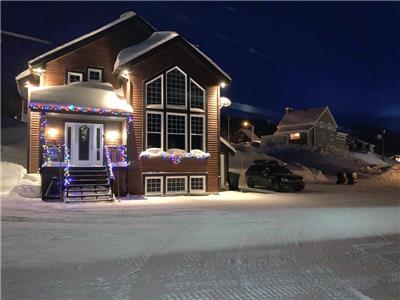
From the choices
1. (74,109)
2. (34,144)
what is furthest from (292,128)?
(74,109)

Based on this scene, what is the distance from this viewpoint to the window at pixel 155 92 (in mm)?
21533

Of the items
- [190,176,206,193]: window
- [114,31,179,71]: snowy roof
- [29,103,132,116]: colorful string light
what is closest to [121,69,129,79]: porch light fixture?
[114,31,179,71]: snowy roof

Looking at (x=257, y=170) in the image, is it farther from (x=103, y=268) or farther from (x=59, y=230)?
(x=103, y=268)

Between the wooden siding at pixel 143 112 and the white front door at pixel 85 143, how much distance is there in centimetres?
177

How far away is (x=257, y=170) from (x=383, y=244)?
18.9 meters

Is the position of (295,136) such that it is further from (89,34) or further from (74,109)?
(74,109)

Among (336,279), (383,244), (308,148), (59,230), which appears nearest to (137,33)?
(59,230)

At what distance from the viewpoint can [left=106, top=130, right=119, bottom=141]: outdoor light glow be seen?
70.2ft

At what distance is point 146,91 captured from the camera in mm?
21469

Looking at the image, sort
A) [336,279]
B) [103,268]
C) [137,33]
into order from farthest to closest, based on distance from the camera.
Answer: [137,33] → [103,268] → [336,279]

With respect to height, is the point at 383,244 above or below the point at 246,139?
below

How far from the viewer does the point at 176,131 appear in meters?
22.0

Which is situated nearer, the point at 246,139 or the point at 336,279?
the point at 336,279

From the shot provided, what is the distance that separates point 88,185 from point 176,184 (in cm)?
530
